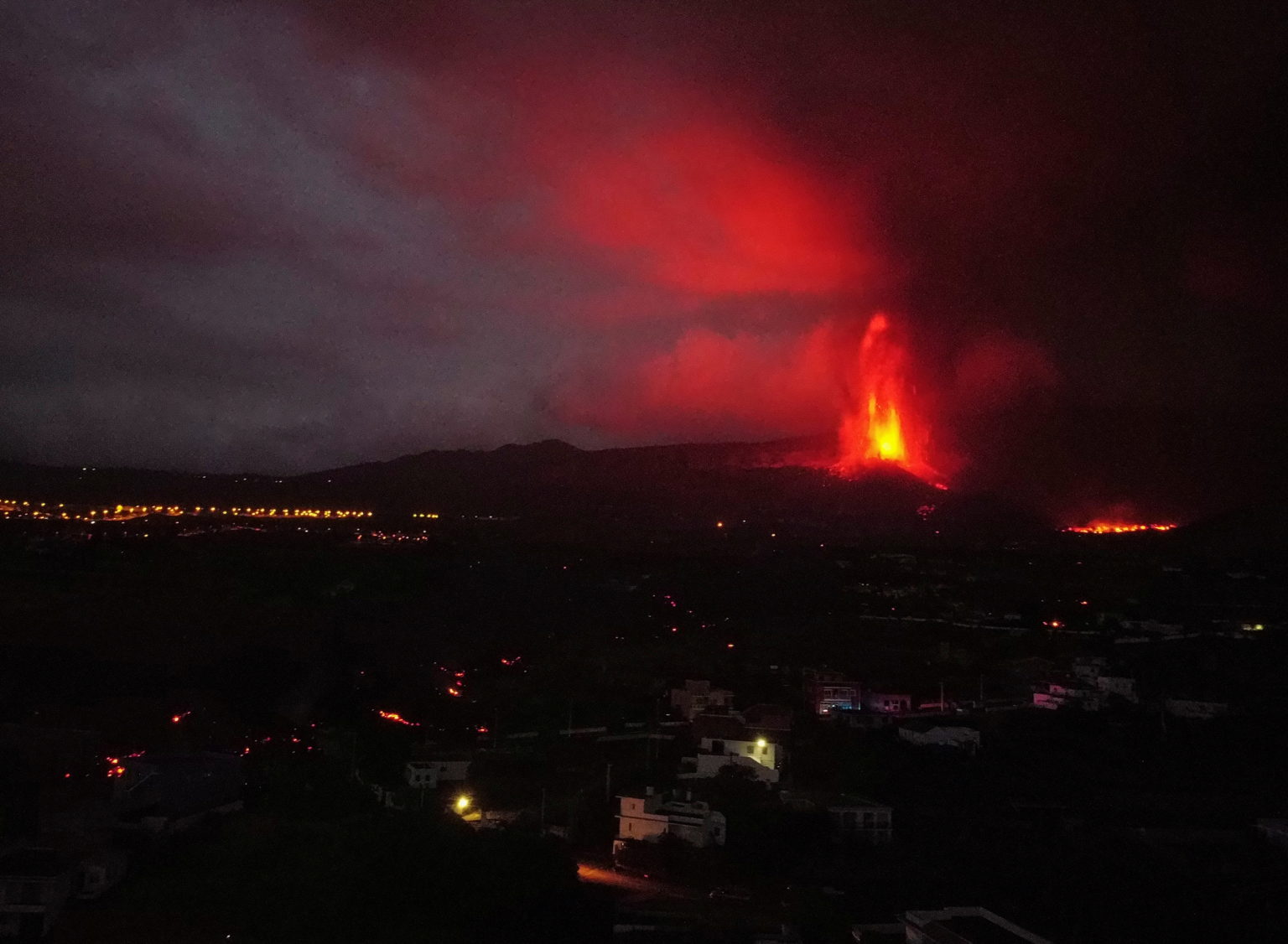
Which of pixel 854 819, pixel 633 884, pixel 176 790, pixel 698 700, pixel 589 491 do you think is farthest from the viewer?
pixel 589 491

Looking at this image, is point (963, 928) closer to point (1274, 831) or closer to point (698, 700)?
point (1274, 831)

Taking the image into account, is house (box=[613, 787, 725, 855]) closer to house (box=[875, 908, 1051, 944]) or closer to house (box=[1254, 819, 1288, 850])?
house (box=[875, 908, 1051, 944])

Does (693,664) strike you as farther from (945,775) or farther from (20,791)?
(20,791)

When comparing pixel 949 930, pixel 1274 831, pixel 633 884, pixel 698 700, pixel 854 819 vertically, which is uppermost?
pixel 698 700

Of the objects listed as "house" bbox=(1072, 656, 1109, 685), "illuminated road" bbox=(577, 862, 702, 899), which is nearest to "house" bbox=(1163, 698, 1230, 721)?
"house" bbox=(1072, 656, 1109, 685)

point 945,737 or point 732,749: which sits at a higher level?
point 732,749

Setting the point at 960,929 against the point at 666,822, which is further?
the point at 666,822

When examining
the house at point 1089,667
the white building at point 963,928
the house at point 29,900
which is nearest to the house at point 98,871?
the house at point 29,900

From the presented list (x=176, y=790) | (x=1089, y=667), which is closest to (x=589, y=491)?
(x=1089, y=667)
